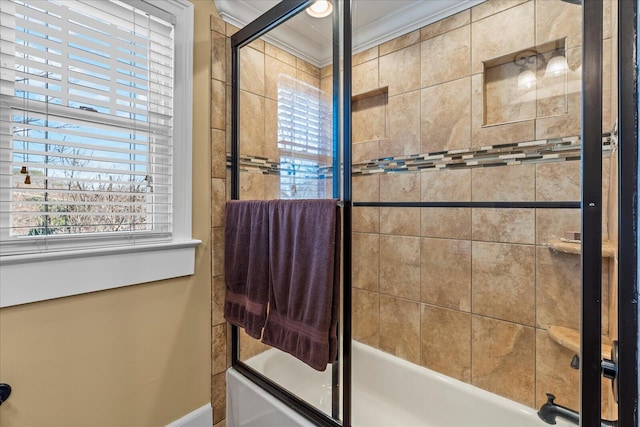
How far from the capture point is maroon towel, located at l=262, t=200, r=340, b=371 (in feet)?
3.49

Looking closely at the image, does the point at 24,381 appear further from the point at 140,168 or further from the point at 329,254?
the point at 329,254

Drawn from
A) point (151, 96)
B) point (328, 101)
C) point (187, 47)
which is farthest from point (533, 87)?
point (151, 96)

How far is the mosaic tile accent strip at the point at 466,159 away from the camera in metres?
1.30

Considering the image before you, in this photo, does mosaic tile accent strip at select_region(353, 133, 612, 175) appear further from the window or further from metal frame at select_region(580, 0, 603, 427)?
the window

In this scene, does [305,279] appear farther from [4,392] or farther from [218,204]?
[4,392]

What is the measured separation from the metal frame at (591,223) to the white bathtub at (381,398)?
2.49 ft

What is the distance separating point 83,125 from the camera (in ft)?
3.73

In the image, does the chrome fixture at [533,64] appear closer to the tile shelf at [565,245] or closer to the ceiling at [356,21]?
the ceiling at [356,21]

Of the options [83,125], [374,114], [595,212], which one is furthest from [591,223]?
[83,125]

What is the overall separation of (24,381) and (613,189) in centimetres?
175

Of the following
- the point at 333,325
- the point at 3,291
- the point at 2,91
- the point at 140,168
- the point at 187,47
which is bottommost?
the point at 333,325

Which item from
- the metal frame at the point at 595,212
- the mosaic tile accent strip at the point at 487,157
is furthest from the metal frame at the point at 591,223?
the mosaic tile accent strip at the point at 487,157

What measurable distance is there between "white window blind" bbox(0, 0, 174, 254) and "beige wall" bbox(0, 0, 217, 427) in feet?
0.52

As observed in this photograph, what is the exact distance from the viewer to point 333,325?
1.07m
